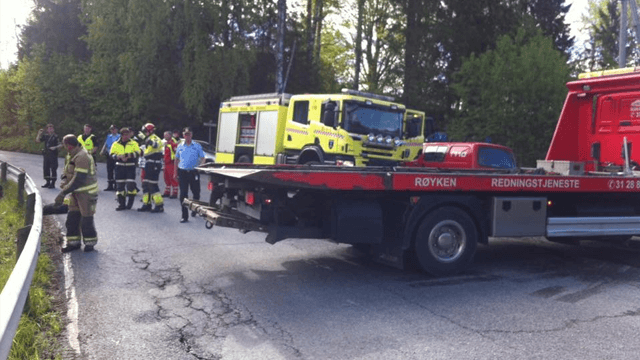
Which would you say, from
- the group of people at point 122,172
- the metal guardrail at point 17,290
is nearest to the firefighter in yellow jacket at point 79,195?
the group of people at point 122,172

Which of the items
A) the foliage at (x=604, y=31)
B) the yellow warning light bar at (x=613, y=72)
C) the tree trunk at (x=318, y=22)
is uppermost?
the foliage at (x=604, y=31)

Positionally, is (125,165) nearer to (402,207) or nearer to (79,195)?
(79,195)

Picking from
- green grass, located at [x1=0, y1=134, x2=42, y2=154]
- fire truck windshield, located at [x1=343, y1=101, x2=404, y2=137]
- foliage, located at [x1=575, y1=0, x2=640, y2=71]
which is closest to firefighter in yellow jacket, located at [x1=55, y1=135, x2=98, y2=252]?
fire truck windshield, located at [x1=343, y1=101, x2=404, y2=137]

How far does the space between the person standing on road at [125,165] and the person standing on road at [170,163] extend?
1.36 meters

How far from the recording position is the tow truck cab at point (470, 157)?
40.3ft

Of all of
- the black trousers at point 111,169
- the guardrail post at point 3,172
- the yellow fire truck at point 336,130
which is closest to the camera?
the yellow fire truck at point 336,130

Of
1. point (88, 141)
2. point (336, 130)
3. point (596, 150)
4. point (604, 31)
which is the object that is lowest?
point (88, 141)

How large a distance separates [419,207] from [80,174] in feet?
14.7

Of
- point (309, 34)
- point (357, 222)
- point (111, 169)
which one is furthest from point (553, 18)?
point (357, 222)

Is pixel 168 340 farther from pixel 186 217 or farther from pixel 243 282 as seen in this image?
pixel 186 217

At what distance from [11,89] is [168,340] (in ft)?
138

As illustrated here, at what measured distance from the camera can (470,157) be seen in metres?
12.3

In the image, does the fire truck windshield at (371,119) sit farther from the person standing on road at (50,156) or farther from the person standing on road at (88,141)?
the person standing on road at (50,156)

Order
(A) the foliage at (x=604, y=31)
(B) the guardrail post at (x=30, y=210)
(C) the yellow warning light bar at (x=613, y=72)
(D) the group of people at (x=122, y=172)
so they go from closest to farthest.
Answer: (B) the guardrail post at (x=30, y=210) → (D) the group of people at (x=122, y=172) → (C) the yellow warning light bar at (x=613, y=72) → (A) the foliage at (x=604, y=31)
